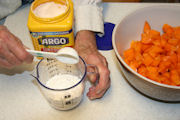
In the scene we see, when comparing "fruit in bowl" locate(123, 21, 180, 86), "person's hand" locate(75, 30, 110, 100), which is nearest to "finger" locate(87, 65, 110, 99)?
"person's hand" locate(75, 30, 110, 100)

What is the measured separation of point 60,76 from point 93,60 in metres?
0.13

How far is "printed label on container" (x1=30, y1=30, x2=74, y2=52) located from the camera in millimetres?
747

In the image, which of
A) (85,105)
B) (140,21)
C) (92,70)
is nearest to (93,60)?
(92,70)

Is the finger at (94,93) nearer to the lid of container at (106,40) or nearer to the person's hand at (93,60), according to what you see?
the person's hand at (93,60)

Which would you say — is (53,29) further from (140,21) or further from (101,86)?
(140,21)

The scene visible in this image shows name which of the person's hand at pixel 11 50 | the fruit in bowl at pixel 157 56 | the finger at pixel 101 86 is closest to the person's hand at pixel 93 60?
the finger at pixel 101 86

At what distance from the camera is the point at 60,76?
729 mm

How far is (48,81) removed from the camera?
2.35ft

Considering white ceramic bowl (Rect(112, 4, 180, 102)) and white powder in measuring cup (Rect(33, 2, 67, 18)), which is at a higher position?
white powder in measuring cup (Rect(33, 2, 67, 18))

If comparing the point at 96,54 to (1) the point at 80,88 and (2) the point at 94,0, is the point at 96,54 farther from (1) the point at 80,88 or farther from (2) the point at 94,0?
(2) the point at 94,0

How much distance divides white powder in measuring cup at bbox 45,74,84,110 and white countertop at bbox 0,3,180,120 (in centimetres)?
4

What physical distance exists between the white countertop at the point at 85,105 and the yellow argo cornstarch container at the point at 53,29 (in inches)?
6.0

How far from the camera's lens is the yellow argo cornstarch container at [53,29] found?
2.39 ft

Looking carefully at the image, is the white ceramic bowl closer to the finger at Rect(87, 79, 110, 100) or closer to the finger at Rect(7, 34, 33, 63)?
the finger at Rect(87, 79, 110, 100)
